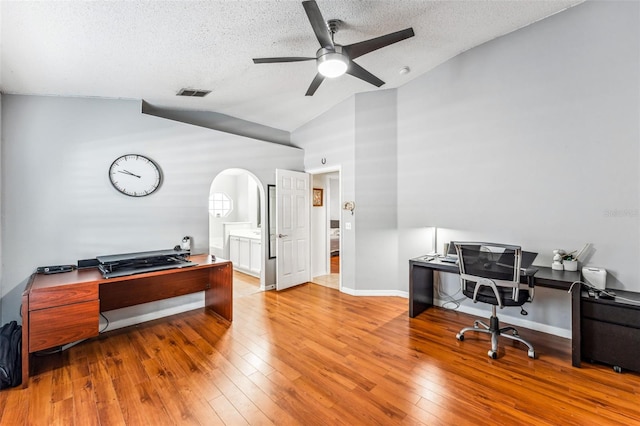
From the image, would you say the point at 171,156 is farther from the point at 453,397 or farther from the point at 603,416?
the point at 603,416

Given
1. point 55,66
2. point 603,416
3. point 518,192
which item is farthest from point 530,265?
point 55,66

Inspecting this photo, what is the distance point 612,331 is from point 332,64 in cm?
318

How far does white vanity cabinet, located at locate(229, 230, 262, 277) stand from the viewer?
5.24 meters

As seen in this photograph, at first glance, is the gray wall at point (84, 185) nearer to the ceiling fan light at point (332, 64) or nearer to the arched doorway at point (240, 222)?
the arched doorway at point (240, 222)

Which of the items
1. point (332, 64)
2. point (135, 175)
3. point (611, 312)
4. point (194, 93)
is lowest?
point (611, 312)

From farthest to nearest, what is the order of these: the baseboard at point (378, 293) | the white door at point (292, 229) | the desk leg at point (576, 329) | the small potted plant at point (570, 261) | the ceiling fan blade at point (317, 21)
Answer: the white door at point (292, 229) < the baseboard at point (378, 293) < the small potted plant at point (570, 261) < the desk leg at point (576, 329) < the ceiling fan blade at point (317, 21)

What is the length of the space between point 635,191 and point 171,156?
4.91 m

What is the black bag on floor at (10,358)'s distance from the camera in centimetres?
204

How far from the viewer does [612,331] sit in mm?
2238

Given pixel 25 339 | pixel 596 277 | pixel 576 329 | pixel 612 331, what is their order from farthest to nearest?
pixel 596 277 < pixel 576 329 < pixel 612 331 < pixel 25 339

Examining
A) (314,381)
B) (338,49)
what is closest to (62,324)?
(314,381)

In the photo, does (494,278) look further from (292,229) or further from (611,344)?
(292,229)

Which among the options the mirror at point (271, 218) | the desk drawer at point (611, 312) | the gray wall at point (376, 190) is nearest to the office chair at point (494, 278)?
the desk drawer at point (611, 312)

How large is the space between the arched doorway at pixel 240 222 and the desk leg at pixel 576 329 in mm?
3806
